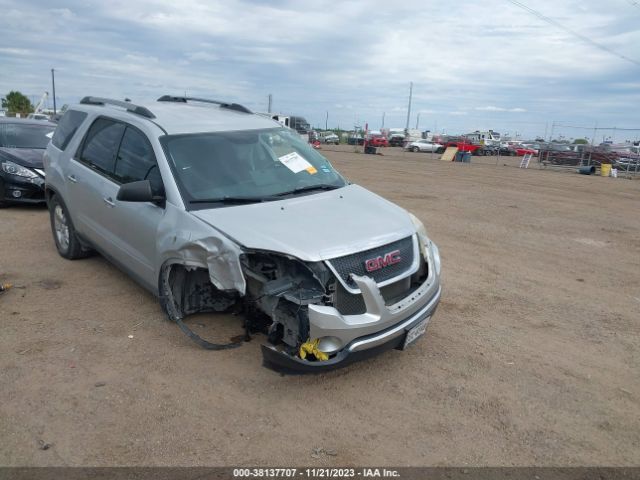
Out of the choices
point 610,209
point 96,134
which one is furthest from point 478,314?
point 610,209

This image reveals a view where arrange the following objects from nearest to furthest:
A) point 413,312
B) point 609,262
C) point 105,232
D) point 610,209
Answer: point 413,312 < point 105,232 < point 609,262 < point 610,209

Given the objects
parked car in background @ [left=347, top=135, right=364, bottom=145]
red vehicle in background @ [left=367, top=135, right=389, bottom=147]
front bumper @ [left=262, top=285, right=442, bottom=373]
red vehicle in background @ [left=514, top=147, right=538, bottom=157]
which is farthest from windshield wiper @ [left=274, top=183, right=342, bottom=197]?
parked car in background @ [left=347, top=135, right=364, bottom=145]

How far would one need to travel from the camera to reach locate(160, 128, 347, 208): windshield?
13.3 feet

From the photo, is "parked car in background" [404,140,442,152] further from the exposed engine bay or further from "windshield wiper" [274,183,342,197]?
the exposed engine bay

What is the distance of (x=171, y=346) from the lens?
407 cm

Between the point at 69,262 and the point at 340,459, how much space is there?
4.51m

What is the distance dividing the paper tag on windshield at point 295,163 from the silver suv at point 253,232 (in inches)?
0.5

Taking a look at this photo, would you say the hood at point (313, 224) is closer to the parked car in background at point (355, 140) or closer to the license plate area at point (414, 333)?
the license plate area at point (414, 333)

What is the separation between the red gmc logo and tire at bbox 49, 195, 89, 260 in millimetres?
3822

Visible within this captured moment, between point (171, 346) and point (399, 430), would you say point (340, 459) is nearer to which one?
point (399, 430)

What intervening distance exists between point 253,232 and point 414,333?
54.1 inches

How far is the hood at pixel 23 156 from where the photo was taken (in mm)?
8531

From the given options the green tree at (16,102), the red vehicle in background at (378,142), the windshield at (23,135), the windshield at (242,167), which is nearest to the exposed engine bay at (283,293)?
the windshield at (242,167)

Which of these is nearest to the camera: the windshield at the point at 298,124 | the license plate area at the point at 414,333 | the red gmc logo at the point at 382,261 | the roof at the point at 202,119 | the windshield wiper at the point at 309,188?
the red gmc logo at the point at 382,261
